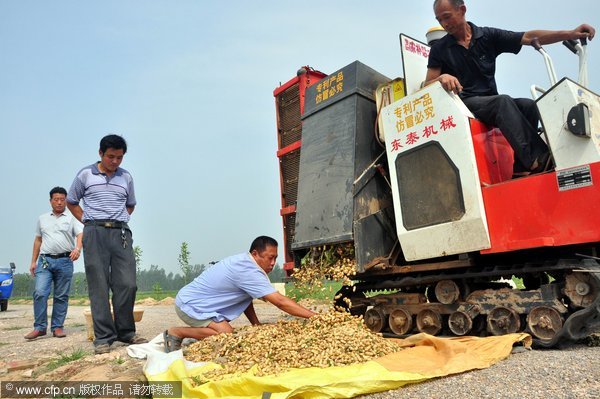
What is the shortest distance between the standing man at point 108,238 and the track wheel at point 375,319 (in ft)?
7.91

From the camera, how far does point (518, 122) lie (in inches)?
169

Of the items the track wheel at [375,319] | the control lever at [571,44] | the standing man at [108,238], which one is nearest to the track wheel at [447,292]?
the track wheel at [375,319]

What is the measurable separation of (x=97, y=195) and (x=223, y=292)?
5.94 ft

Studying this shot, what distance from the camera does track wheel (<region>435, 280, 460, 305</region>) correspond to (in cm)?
465

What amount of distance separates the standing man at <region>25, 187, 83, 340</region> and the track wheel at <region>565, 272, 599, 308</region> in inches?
231

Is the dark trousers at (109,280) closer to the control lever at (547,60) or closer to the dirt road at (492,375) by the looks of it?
the dirt road at (492,375)

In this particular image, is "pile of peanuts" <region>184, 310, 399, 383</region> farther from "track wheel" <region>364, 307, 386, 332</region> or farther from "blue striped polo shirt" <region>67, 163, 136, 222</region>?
"blue striped polo shirt" <region>67, 163, 136, 222</region>

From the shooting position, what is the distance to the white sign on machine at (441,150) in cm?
435

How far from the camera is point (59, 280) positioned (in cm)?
688

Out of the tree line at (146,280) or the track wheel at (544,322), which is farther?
the tree line at (146,280)

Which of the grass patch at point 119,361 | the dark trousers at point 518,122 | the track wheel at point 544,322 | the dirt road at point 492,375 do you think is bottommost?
the dirt road at point 492,375

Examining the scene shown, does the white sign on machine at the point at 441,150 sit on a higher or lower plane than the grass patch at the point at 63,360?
higher

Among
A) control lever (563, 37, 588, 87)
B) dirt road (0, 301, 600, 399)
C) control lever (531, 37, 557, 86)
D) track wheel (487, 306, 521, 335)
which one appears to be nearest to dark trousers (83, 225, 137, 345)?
dirt road (0, 301, 600, 399)

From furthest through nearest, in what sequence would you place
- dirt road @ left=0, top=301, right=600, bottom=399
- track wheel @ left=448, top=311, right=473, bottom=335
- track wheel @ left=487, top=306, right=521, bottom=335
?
track wheel @ left=448, top=311, right=473, bottom=335
track wheel @ left=487, top=306, right=521, bottom=335
dirt road @ left=0, top=301, right=600, bottom=399
